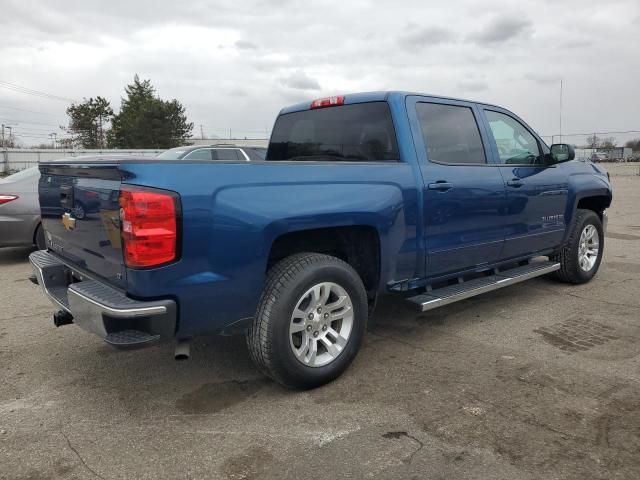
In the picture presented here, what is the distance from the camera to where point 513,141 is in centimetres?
496

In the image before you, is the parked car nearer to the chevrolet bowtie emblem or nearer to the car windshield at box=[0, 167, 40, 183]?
the car windshield at box=[0, 167, 40, 183]

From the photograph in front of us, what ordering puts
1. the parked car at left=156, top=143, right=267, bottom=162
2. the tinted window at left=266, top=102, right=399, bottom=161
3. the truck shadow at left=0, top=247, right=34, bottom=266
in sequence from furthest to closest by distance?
the parked car at left=156, top=143, right=267, bottom=162, the truck shadow at left=0, top=247, right=34, bottom=266, the tinted window at left=266, top=102, right=399, bottom=161

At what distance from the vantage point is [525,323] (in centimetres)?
460

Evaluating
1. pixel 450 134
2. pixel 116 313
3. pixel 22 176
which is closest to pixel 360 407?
pixel 116 313

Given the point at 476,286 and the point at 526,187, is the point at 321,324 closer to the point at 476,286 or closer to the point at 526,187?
the point at 476,286

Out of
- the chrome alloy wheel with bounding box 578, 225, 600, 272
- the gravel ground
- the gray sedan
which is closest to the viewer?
the gravel ground

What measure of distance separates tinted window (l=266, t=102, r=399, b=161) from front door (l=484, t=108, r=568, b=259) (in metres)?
1.23

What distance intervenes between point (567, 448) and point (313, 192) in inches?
76.3

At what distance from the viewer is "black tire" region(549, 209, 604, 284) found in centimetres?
561

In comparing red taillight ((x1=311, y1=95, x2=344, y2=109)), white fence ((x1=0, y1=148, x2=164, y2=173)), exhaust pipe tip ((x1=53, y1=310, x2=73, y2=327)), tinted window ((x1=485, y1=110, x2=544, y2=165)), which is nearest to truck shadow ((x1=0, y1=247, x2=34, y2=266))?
exhaust pipe tip ((x1=53, y1=310, x2=73, y2=327))

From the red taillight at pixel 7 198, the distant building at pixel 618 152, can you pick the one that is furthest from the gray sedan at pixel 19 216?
the distant building at pixel 618 152

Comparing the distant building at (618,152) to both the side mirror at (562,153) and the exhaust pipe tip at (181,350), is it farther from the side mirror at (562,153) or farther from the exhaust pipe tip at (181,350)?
the exhaust pipe tip at (181,350)

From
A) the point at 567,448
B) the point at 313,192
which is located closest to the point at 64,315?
the point at 313,192

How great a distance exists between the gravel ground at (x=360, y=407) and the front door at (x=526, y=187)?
772 millimetres
